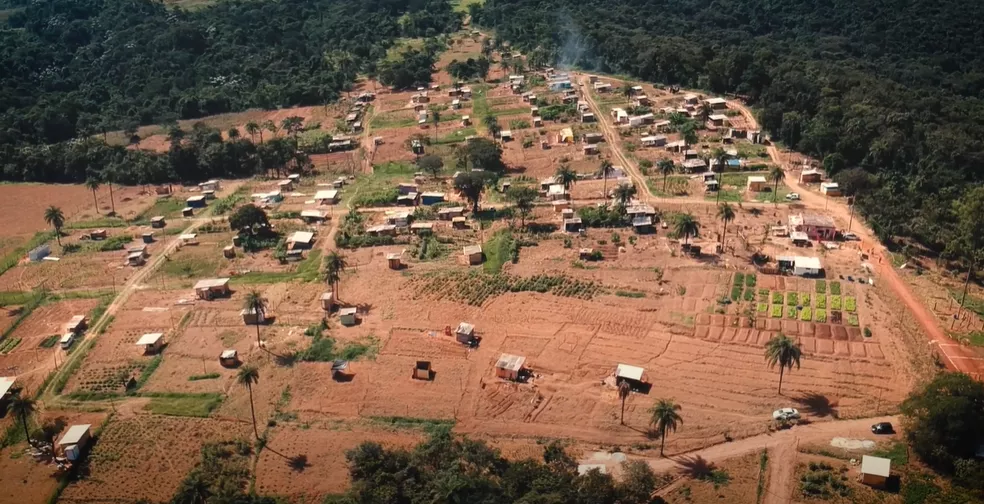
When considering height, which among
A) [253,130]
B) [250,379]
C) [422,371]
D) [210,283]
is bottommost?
[422,371]

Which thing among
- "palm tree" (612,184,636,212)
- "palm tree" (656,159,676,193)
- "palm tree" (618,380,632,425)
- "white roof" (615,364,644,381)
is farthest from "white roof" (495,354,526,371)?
"palm tree" (656,159,676,193)

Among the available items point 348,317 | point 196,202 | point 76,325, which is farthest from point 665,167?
point 76,325

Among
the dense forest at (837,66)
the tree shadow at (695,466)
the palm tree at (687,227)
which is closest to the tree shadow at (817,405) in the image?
the tree shadow at (695,466)

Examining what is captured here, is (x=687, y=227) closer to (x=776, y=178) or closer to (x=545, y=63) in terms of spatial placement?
(x=776, y=178)

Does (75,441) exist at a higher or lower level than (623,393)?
lower

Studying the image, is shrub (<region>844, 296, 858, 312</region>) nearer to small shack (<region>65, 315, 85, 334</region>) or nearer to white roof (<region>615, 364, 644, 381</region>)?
white roof (<region>615, 364, 644, 381</region>)

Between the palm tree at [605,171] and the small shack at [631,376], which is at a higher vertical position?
the palm tree at [605,171]

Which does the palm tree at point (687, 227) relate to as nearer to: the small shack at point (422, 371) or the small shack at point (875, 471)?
the small shack at point (422, 371)
